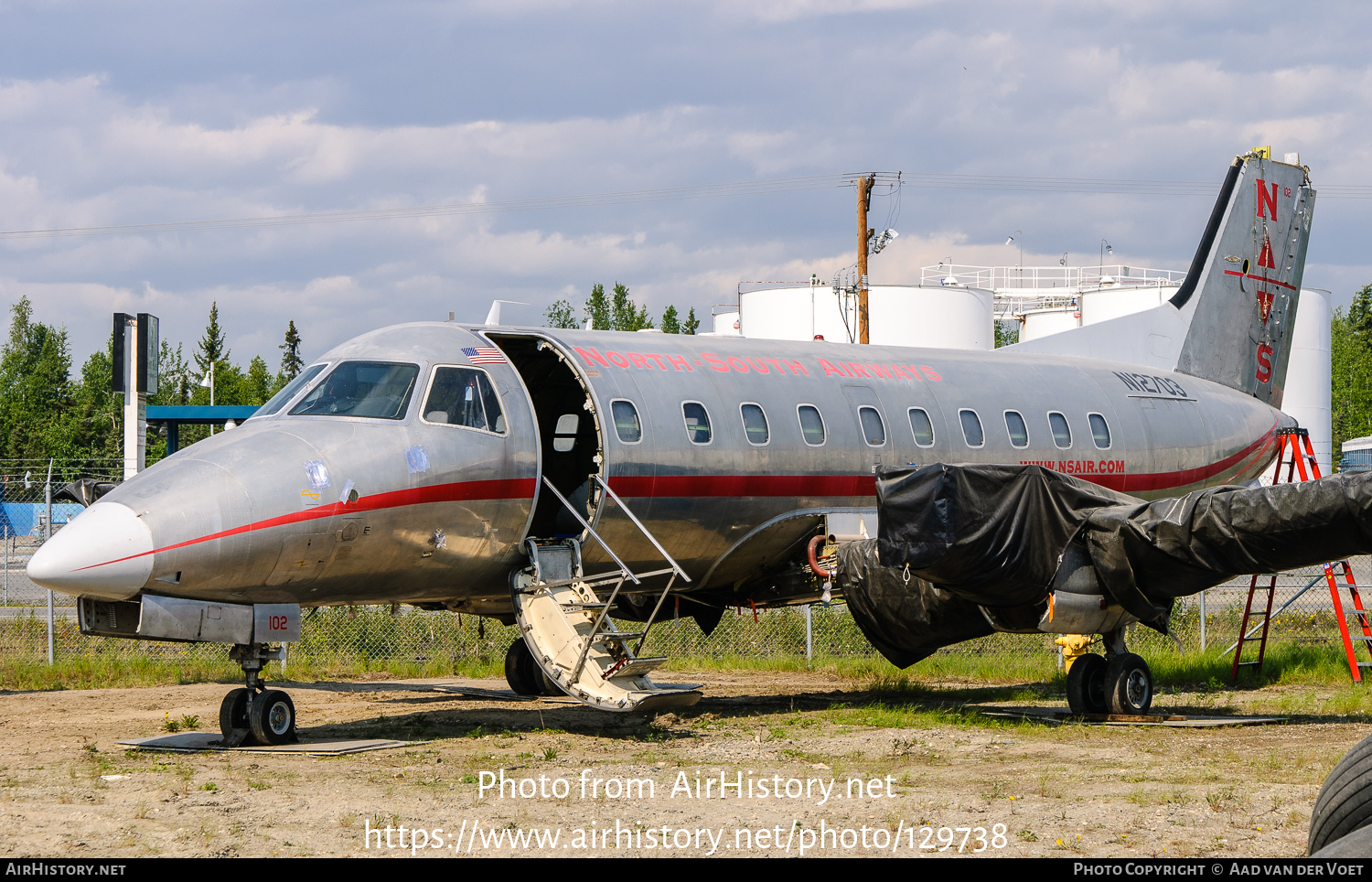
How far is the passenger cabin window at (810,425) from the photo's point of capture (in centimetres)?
1684

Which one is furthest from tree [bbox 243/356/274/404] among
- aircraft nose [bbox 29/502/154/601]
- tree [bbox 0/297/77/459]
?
aircraft nose [bbox 29/502/154/601]

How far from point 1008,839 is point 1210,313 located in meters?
16.1

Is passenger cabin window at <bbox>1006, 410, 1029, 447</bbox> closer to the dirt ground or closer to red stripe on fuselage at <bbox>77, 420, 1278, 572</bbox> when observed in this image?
red stripe on fuselage at <bbox>77, 420, 1278, 572</bbox>

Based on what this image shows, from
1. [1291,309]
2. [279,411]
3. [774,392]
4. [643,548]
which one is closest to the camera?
[279,411]

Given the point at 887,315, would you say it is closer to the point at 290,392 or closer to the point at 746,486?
the point at 746,486

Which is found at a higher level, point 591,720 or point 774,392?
point 774,392

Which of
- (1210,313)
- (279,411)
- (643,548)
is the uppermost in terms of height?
(1210,313)

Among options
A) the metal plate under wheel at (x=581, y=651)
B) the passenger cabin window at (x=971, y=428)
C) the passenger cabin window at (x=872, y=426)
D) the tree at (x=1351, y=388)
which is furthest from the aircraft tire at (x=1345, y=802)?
the tree at (x=1351, y=388)

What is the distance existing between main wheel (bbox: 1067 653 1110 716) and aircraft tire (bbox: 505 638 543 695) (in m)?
7.13

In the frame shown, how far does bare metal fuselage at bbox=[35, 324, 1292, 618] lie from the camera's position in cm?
1252

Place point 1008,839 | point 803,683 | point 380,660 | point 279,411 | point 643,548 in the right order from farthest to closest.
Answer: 1. point 380,660
2. point 803,683
3. point 643,548
4. point 279,411
5. point 1008,839

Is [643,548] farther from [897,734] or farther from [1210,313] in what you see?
[1210,313]

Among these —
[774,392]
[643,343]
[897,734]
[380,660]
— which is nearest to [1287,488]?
[897,734]

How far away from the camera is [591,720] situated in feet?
52.8
